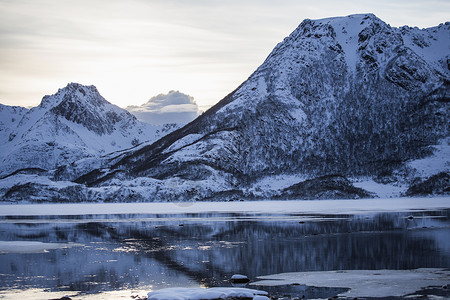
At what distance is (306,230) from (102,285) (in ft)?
178

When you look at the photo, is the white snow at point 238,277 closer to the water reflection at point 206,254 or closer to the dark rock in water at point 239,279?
the dark rock in water at point 239,279

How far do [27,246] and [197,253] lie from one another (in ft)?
82.3

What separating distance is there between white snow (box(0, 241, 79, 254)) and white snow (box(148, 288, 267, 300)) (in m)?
34.9

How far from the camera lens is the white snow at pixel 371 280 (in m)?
45.2

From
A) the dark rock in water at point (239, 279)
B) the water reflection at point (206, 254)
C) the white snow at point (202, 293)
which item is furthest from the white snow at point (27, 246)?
the white snow at point (202, 293)

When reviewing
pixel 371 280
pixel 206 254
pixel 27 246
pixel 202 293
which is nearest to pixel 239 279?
pixel 202 293

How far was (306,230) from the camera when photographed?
98188 mm

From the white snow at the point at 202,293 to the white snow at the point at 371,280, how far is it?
5.22 m

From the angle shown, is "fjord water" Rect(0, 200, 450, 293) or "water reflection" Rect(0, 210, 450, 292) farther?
"water reflection" Rect(0, 210, 450, 292)

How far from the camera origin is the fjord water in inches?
2106

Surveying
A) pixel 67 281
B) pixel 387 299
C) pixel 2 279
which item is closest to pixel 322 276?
pixel 387 299

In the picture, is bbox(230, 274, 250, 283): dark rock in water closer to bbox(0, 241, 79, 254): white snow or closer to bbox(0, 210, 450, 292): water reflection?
bbox(0, 210, 450, 292): water reflection

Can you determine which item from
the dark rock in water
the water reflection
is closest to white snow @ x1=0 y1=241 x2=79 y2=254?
the water reflection

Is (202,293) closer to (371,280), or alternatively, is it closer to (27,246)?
(371,280)
